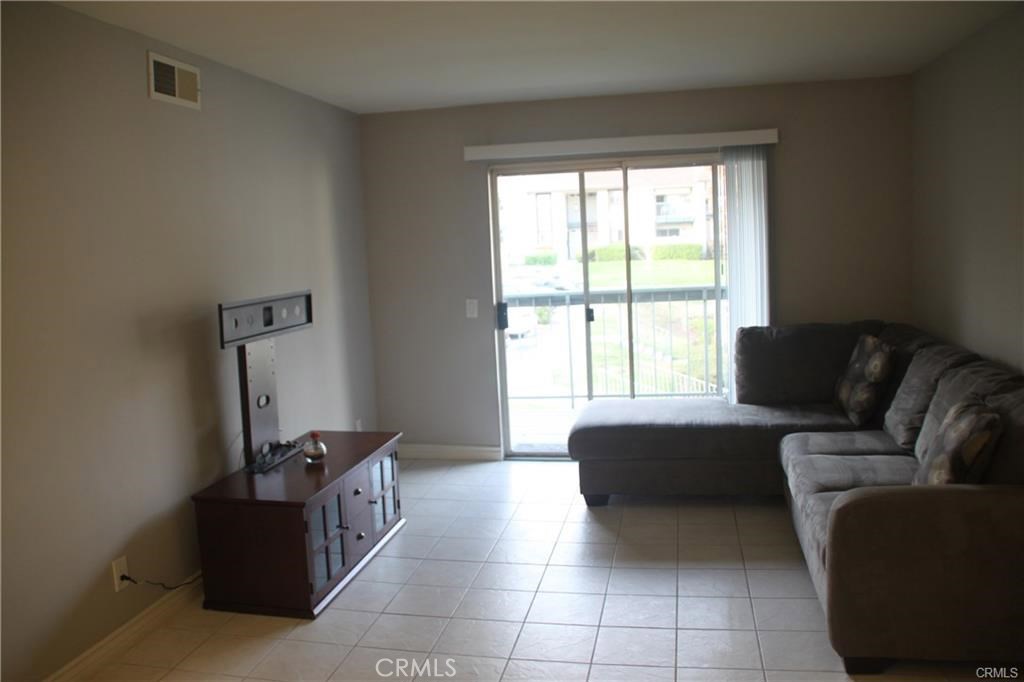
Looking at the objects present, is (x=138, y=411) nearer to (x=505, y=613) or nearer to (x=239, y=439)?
(x=239, y=439)

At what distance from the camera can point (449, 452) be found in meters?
5.60

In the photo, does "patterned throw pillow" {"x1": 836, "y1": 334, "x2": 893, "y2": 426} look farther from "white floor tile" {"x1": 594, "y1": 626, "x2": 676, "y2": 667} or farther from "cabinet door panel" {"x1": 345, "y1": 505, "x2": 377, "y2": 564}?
"cabinet door panel" {"x1": 345, "y1": 505, "x2": 377, "y2": 564}

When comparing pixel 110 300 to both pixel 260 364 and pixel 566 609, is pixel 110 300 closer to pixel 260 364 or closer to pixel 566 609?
pixel 260 364

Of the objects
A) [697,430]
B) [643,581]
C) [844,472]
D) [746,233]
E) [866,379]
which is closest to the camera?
[844,472]

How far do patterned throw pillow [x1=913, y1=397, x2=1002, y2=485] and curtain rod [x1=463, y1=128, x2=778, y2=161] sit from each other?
102 inches

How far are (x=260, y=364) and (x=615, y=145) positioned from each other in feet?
8.67

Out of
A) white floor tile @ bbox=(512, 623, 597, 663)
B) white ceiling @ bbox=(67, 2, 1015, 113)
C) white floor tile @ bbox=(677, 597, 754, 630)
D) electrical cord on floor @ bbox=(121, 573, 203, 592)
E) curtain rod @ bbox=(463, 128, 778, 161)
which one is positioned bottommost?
white floor tile @ bbox=(512, 623, 597, 663)

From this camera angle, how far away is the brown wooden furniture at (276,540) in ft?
10.6

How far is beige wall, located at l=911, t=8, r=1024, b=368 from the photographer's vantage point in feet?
11.5

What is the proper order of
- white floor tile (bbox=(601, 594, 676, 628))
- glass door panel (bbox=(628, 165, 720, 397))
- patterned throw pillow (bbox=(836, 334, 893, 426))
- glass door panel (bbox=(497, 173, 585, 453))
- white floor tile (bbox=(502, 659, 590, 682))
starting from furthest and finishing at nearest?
glass door panel (bbox=(497, 173, 585, 453)) → glass door panel (bbox=(628, 165, 720, 397)) → patterned throw pillow (bbox=(836, 334, 893, 426)) → white floor tile (bbox=(601, 594, 676, 628)) → white floor tile (bbox=(502, 659, 590, 682))

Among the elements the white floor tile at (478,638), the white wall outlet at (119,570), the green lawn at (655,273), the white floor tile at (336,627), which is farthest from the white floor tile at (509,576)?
the green lawn at (655,273)

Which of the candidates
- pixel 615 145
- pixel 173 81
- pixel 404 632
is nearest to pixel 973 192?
pixel 615 145

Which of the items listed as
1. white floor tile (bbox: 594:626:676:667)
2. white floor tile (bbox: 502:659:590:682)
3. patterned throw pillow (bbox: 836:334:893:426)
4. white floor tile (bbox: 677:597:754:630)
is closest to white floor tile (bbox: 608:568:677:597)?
white floor tile (bbox: 677:597:754:630)

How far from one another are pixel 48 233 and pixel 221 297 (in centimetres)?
104
